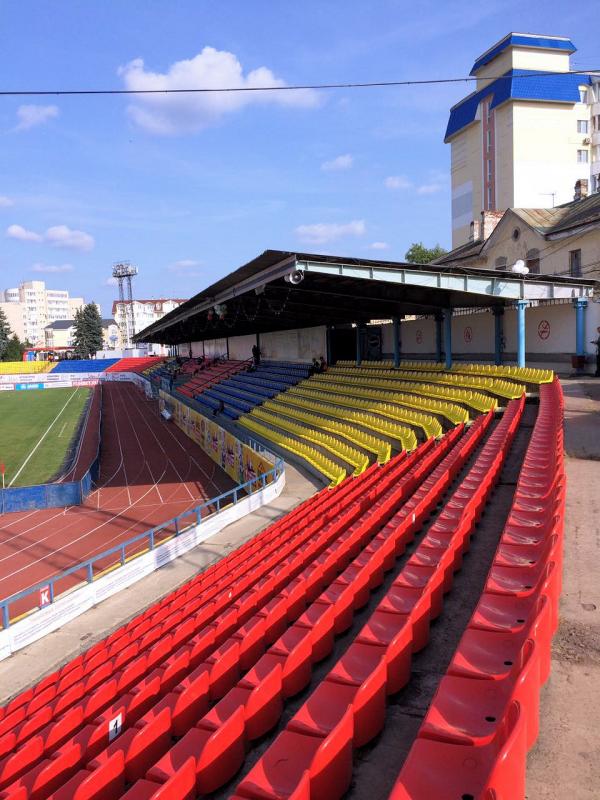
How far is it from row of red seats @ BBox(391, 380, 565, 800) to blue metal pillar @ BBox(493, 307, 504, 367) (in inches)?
607

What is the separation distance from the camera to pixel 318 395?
24.0 meters

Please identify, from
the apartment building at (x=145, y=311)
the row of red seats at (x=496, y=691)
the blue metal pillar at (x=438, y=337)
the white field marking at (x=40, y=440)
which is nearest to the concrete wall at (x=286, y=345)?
the blue metal pillar at (x=438, y=337)

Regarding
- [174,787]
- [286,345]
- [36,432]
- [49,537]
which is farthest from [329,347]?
[174,787]

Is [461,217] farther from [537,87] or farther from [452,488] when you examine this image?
[452,488]

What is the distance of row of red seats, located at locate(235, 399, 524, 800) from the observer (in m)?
3.12

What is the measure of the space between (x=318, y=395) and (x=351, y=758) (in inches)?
818

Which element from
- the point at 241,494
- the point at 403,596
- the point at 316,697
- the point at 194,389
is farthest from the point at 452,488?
the point at 194,389

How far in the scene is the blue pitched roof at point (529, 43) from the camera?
5328cm

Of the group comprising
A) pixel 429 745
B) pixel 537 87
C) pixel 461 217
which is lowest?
pixel 429 745

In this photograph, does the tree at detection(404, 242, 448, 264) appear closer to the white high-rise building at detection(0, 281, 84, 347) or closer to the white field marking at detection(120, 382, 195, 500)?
the white field marking at detection(120, 382, 195, 500)

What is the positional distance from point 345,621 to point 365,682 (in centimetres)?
210

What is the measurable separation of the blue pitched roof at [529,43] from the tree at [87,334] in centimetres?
8113

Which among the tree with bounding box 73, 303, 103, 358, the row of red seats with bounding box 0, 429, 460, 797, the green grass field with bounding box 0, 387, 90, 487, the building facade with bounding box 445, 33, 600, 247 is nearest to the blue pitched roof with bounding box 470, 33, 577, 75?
the building facade with bounding box 445, 33, 600, 247

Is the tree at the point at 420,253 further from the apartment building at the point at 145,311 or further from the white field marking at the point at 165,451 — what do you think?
Result: the apartment building at the point at 145,311
